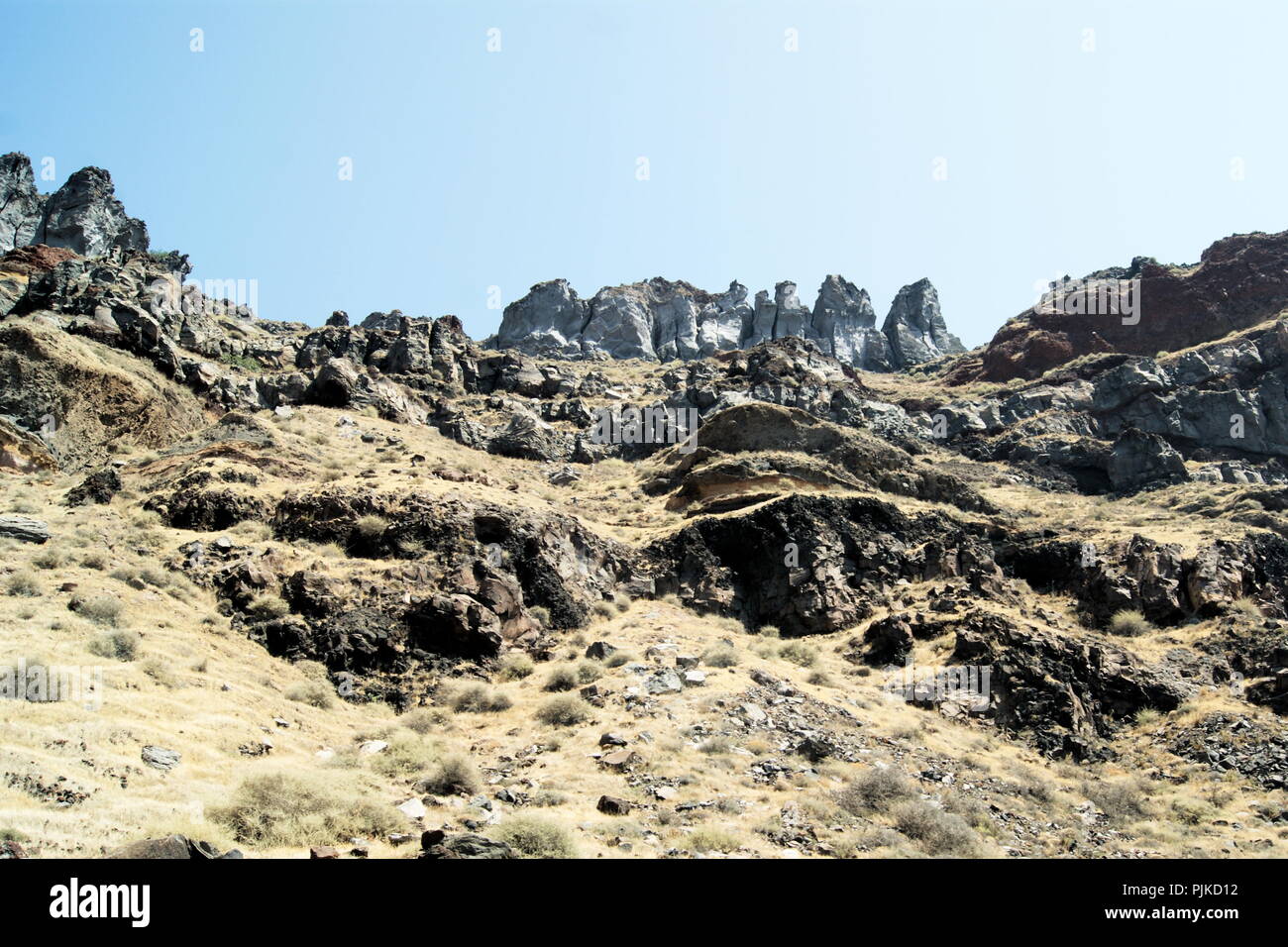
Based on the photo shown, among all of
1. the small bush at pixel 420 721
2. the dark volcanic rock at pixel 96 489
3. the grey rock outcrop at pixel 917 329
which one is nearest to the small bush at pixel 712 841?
the small bush at pixel 420 721

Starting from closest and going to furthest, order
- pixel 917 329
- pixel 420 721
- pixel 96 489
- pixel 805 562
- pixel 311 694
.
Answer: pixel 311 694 → pixel 420 721 → pixel 96 489 → pixel 805 562 → pixel 917 329

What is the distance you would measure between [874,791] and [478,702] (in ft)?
27.2

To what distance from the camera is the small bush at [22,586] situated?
602 inches

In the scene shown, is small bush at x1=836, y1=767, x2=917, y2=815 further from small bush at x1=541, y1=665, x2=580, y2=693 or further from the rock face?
the rock face

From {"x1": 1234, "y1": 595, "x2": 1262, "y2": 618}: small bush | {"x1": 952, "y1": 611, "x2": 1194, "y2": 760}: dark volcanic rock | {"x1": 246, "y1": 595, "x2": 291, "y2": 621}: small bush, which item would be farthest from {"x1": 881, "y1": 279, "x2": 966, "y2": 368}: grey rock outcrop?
{"x1": 246, "y1": 595, "x2": 291, "y2": 621}: small bush

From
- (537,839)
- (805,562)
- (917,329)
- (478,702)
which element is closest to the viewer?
(537,839)

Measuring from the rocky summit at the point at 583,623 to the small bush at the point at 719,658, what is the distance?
0.13m

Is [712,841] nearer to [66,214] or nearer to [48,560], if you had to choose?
[48,560]

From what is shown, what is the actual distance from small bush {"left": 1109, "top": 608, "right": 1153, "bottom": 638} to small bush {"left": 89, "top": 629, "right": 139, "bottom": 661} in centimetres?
2619

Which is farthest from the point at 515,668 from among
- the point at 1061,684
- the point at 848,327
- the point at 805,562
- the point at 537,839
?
the point at 848,327

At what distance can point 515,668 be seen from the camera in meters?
19.8

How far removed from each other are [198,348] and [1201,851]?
155ft

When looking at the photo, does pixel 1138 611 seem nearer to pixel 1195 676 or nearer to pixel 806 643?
pixel 1195 676
